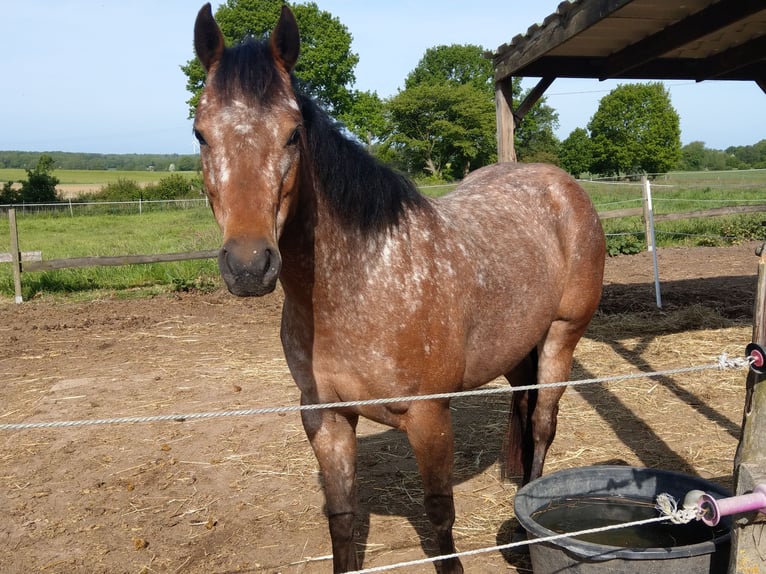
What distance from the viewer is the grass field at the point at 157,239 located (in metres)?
10.9

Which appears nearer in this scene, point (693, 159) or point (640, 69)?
point (640, 69)

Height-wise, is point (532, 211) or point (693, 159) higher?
point (693, 159)

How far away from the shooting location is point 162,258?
424 inches

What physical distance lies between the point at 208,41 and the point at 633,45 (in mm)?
5240

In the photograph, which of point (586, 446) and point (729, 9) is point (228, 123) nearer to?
point (586, 446)

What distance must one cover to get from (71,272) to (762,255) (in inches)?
462

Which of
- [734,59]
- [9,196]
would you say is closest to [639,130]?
[9,196]

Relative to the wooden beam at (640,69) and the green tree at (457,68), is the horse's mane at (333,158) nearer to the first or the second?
the wooden beam at (640,69)

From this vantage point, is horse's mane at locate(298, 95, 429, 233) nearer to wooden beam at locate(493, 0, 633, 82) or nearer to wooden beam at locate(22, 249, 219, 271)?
wooden beam at locate(493, 0, 633, 82)

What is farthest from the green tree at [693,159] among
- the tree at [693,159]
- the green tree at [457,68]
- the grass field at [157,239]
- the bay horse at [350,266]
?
the bay horse at [350,266]

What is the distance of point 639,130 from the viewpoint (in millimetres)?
49156

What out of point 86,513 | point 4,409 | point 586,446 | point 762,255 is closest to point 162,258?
point 4,409

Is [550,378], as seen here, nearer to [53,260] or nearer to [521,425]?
[521,425]

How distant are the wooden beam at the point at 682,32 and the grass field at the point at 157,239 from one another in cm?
687
